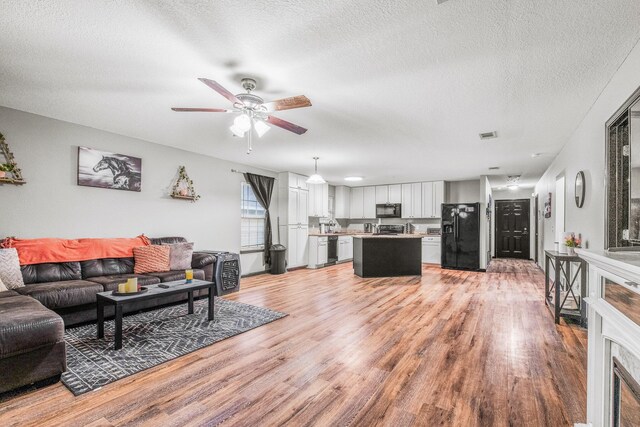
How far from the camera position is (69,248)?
376cm

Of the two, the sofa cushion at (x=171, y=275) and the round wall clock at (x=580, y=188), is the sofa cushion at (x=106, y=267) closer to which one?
the sofa cushion at (x=171, y=275)

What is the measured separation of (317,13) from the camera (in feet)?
6.07

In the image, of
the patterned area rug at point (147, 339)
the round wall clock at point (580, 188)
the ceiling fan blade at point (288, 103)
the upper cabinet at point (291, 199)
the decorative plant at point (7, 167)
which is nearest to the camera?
the patterned area rug at point (147, 339)

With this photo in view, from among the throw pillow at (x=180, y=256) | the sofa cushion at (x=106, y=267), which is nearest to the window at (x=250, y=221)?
the throw pillow at (x=180, y=256)

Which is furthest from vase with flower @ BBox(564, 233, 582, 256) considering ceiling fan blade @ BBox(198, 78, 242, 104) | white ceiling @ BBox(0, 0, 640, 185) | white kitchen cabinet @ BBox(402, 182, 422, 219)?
white kitchen cabinet @ BBox(402, 182, 422, 219)

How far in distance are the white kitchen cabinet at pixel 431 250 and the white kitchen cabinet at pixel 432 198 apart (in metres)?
0.67

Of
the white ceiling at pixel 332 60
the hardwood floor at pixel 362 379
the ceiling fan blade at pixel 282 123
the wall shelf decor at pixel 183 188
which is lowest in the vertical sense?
the hardwood floor at pixel 362 379

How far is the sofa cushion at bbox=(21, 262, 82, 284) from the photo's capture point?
3.40 metres

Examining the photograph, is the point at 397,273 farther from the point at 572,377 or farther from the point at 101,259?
the point at 101,259

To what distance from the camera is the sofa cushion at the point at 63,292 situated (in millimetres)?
3023

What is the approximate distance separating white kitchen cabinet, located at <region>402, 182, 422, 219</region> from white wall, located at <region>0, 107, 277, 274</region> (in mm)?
5138

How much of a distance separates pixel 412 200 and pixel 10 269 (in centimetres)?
825

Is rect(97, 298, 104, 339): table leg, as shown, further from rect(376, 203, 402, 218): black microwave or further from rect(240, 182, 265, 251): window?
rect(376, 203, 402, 218): black microwave

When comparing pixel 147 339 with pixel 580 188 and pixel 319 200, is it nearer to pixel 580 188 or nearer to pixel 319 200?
pixel 580 188
